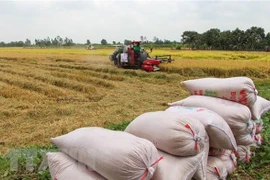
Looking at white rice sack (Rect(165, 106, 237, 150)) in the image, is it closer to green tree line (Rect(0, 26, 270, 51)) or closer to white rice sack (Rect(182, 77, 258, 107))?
white rice sack (Rect(182, 77, 258, 107))

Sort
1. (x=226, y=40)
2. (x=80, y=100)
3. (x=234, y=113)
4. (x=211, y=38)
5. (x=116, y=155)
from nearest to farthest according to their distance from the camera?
1. (x=116, y=155)
2. (x=234, y=113)
3. (x=80, y=100)
4. (x=226, y=40)
5. (x=211, y=38)

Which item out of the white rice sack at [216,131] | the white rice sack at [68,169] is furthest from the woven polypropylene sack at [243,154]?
the white rice sack at [68,169]

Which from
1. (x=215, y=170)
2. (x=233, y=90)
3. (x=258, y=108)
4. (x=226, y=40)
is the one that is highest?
(x=226, y=40)

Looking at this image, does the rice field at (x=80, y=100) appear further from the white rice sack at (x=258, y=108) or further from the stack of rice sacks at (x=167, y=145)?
the white rice sack at (x=258, y=108)

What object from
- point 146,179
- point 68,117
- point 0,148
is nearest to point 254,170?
point 146,179

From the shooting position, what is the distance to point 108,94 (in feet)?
26.1

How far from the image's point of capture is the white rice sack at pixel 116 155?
155cm

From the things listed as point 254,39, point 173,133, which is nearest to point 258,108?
point 173,133

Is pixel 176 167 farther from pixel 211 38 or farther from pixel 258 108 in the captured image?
pixel 211 38

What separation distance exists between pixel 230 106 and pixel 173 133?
3.26 ft

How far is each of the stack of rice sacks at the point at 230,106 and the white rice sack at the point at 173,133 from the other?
0.35 meters

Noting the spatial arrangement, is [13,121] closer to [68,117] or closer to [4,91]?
[68,117]

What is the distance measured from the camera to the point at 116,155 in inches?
61.7

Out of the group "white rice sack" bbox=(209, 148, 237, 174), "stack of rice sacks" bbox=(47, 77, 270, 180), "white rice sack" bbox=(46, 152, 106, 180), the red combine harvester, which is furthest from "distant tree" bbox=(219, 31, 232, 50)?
"white rice sack" bbox=(46, 152, 106, 180)
